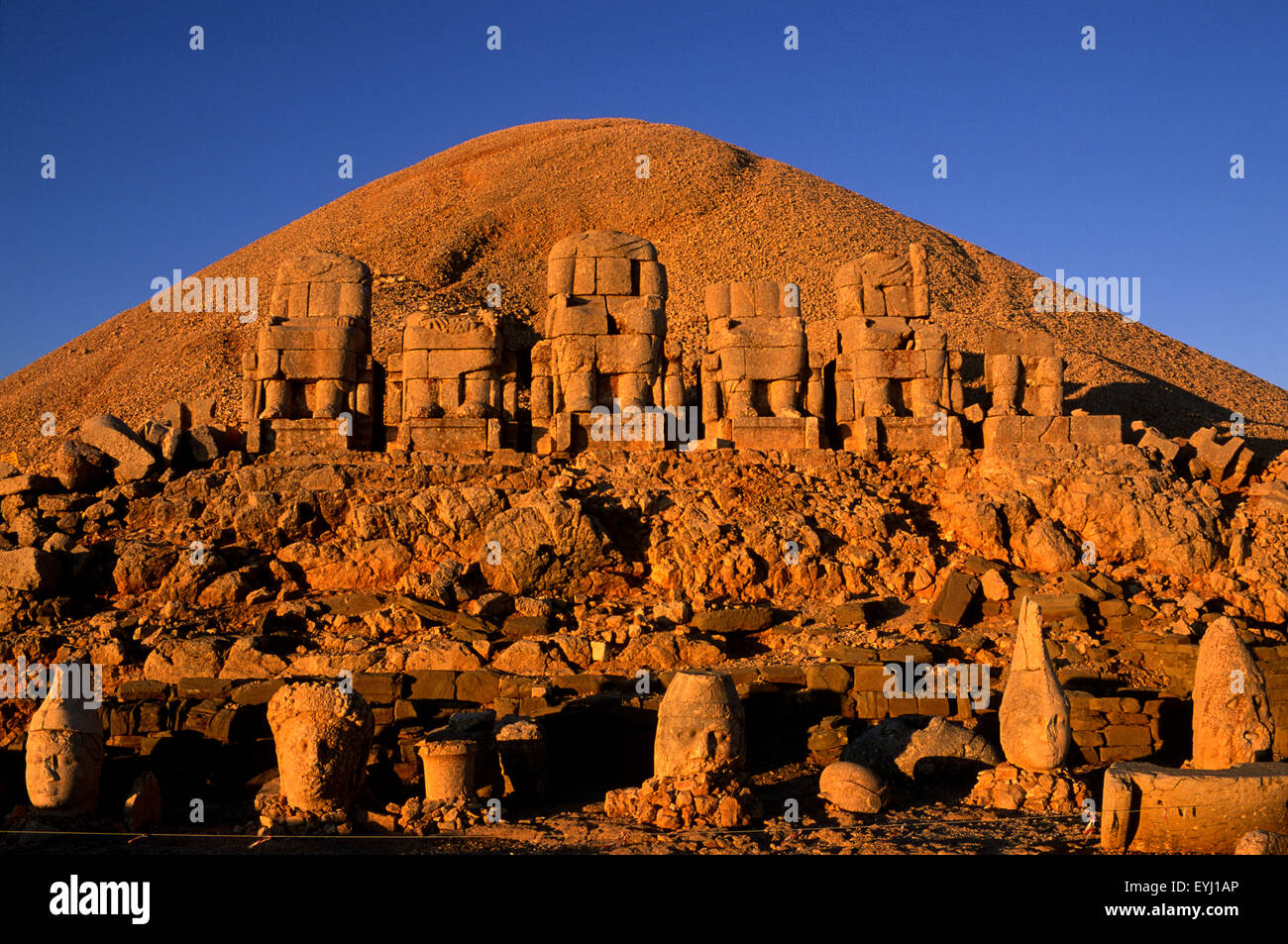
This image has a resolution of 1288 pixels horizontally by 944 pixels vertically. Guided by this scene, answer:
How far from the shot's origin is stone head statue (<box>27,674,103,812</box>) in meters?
9.11

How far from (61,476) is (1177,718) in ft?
42.3

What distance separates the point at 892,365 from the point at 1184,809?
1015 cm

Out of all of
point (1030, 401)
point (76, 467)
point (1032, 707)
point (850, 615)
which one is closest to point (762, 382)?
point (1030, 401)

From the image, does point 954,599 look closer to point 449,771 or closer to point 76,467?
point 449,771

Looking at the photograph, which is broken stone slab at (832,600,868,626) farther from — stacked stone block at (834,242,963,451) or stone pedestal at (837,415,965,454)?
stone pedestal at (837,415,965,454)

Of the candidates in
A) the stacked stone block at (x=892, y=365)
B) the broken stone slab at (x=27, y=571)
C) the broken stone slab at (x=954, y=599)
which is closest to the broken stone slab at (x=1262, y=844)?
the broken stone slab at (x=954, y=599)

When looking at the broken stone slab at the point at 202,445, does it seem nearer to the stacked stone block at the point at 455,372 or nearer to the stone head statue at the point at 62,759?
the stacked stone block at the point at 455,372

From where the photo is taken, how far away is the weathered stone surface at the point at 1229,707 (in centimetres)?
973

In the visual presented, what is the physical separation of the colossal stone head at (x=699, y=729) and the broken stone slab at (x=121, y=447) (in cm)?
908

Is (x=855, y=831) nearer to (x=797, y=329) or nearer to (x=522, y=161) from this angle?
(x=797, y=329)

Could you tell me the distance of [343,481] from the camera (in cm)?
1497

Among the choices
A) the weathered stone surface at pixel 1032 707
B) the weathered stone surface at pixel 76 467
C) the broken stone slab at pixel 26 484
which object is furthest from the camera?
the weathered stone surface at pixel 76 467

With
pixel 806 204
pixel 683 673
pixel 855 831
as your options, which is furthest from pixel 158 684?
pixel 806 204

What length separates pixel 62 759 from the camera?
9141mm
